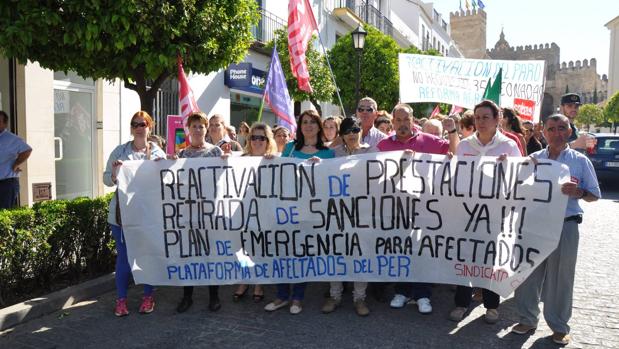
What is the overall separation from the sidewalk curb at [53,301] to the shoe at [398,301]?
2.92 meters

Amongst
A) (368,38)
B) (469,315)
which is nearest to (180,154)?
(469,315)

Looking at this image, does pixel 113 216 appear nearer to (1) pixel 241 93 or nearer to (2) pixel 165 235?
(2) pixel 165 235

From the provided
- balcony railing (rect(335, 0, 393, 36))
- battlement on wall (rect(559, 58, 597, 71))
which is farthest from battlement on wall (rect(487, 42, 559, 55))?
balcony railing (rect(335, 0, 393, 36))

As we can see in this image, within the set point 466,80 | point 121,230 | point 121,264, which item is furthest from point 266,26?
point 121,264

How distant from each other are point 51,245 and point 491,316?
4135 mm

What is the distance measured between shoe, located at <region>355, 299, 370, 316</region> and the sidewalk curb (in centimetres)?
262

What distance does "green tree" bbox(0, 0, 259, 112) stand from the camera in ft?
17.3

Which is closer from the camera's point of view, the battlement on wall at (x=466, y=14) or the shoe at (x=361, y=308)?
the shoe at (x=361, y=308)

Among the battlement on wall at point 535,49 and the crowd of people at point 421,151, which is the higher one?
the battlement on wall at point 535,49

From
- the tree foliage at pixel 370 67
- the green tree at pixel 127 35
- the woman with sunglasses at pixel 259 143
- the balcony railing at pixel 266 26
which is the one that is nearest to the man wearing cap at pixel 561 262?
the woman with sunglasses at pixel 259 143

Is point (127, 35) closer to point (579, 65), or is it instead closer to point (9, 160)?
point (9, 160)

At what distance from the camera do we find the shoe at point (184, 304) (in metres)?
4.84

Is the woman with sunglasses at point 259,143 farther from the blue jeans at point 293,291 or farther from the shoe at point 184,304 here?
the shoe at point 184,304

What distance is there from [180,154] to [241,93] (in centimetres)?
1072
